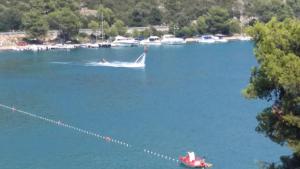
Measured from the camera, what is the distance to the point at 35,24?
10669 centimetres

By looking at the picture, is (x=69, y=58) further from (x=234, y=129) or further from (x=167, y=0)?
(x=234, y=129)

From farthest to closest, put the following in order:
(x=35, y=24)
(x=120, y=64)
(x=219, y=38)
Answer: (x=219, y=38)
(x=35, y=24)
(x=120, y=64)

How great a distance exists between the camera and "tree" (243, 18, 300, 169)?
1858 centimetres

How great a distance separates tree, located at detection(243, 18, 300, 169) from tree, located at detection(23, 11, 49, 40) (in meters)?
89.0

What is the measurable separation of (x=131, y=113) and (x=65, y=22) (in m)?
61.1

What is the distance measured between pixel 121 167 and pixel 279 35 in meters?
17.2

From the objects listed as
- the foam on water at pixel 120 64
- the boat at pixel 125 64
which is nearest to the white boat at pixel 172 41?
the boat at pixel 125 64

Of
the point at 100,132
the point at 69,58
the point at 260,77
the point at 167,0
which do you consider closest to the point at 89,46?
the point at 69,58

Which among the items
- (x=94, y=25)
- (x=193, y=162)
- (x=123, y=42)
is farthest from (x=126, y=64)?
(x=193, y=162)

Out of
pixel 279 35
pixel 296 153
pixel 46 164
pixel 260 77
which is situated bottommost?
pixel 46 164

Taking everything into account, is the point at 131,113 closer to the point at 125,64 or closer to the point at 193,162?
the point at 193,162

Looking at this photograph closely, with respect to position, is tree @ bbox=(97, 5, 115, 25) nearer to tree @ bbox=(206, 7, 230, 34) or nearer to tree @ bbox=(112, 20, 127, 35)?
tree @ bbox=(112, 20, 127, 35)

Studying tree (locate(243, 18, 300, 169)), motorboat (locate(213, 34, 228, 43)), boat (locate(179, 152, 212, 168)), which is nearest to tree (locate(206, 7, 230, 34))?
motorboat (locate(213, 34, 228, 43))

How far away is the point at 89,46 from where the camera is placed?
107 metres
